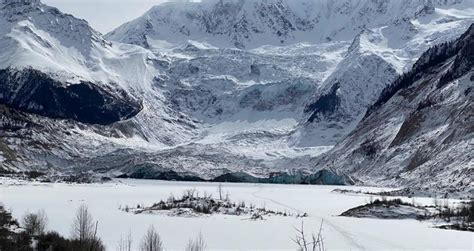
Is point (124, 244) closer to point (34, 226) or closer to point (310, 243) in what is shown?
point (34, 226)

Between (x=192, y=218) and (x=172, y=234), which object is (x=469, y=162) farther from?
(x=172, y=234)

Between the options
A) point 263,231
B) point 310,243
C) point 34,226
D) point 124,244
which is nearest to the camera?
point 310,243

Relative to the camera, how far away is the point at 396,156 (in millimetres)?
187875

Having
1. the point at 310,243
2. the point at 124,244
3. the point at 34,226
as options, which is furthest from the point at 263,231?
the point at 34,226

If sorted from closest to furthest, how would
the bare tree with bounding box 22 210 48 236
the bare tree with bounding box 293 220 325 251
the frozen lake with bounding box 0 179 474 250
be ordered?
the bare tree with bounding box 293 220 325 251 → the frozen lake with bounding box 0 179 474 250 → the bare tree with bounding box 22 210 48 236

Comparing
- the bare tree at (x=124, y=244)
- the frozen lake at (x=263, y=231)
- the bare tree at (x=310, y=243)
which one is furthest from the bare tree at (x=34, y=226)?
the bare tree at (x=310, y=243)

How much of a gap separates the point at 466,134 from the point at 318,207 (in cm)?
6971

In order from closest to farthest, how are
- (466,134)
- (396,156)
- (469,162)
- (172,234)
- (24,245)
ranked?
(24,245) < (172,234) < (469,162) < (466,134) < (396,156)

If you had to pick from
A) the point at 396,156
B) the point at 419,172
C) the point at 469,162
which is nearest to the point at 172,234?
the point at 469,162

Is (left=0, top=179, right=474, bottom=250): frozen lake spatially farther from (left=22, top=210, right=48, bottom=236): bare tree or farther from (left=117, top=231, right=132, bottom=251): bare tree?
(left=22, top=210, right=48, bottom=236): bare tree

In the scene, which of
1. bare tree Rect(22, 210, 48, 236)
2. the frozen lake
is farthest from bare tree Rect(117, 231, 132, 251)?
bare tree Rect(22, 210, 48, 236)

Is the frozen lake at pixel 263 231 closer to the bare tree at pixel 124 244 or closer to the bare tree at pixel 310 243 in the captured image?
the bare tree at pixel 124 244

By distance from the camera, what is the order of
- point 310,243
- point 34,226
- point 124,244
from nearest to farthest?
point 310,243, point 124,244, point 34,226

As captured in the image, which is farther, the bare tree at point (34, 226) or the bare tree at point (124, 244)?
the bare tree at point (34, 226)
